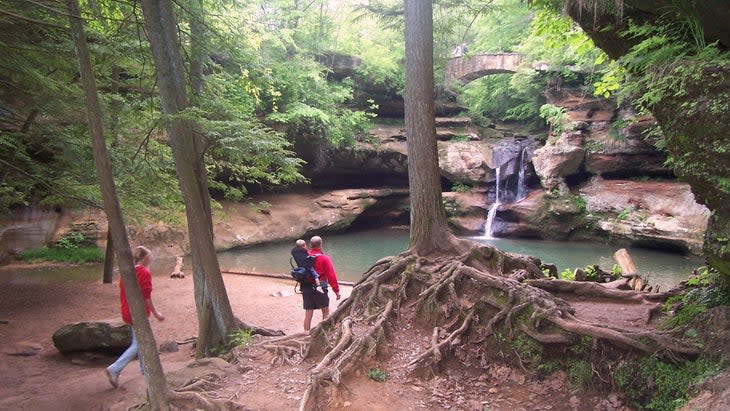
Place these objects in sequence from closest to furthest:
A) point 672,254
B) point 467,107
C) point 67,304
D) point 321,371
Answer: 1. point 321,371
2. point 67,304
3. point 672,254
4. point 467,107

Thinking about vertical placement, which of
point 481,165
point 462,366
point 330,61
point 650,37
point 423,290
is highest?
point 330,61

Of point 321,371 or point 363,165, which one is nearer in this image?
point 321,371

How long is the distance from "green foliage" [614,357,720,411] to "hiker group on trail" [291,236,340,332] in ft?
14.7

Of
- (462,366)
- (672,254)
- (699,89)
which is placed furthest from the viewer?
(672,254)

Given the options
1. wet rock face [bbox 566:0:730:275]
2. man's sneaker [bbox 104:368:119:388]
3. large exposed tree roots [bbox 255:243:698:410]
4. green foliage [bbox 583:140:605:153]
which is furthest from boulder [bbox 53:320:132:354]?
green foliage [bbox 583:140:605:153]

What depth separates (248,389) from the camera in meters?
5.26

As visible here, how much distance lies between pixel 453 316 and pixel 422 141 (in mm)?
2879

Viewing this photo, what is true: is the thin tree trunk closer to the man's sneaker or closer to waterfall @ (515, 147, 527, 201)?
the man's sneaker

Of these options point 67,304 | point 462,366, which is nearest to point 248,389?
point 462,366

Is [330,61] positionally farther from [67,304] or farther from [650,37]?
[650,37]

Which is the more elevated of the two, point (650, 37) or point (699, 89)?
point (650, 37)

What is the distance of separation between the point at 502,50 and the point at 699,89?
2442 centimetres

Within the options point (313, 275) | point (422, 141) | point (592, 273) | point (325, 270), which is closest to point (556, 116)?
point (592, 273)

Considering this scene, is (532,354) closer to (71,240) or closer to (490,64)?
(71,240)
